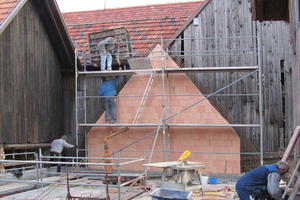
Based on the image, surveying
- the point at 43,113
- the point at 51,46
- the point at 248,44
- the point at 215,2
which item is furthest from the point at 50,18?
the point at 248,44

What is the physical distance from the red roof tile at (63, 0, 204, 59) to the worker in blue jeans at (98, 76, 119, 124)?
1.60 meters

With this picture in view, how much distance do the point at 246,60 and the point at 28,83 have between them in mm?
7433

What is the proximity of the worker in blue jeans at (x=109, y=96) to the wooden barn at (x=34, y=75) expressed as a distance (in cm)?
169

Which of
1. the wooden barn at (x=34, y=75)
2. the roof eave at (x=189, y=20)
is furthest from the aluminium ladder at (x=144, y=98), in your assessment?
the wooden barn at (x=34, y=75)

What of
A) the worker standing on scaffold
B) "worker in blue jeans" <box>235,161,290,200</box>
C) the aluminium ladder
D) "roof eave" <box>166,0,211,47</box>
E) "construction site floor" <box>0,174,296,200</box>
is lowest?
"construction site floor" <box>0,174,296,200</box>

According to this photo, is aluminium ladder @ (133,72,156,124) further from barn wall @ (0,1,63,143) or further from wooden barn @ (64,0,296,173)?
barn wall @ (0,1,63,143)

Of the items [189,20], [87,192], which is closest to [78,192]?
[87,192]

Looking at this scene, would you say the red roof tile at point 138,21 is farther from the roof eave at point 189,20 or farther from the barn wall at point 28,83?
the barn wall at point 28,83

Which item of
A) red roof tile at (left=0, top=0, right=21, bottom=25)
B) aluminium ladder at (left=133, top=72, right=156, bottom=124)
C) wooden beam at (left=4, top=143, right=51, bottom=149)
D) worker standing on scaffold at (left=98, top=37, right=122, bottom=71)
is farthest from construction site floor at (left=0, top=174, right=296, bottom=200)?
red roof tile at (left=0, top=0, right=21, bottom=25)

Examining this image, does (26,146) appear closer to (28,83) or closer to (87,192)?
(28,83)

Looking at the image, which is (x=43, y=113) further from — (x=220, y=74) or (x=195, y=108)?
(x=220, y=74)

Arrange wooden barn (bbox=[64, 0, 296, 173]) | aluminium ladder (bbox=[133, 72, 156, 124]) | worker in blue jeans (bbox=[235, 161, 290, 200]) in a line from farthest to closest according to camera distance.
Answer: aluminium ladder (bbox=[133, 72, 156, 124]) → wooden barn (bbox=[64, 0, 296, 173]) → worker in blue jeans (bbox=[235, 161, 290, 200])

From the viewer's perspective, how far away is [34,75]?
1177 cm

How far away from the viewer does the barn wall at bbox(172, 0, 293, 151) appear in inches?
463
